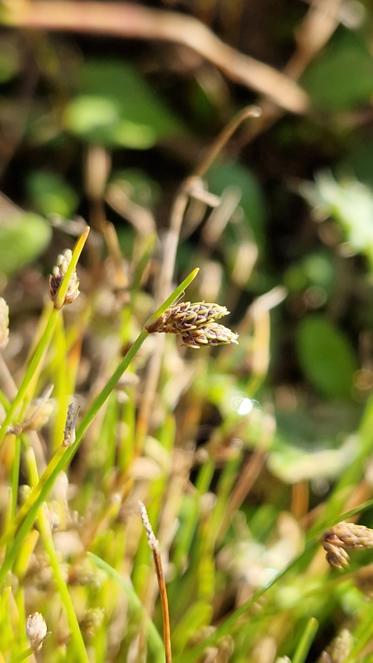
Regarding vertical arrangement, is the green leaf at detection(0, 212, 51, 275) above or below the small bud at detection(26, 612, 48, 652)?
below

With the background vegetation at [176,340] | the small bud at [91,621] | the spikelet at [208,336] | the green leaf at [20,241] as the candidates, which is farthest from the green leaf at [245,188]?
the spikelet at [208,336]

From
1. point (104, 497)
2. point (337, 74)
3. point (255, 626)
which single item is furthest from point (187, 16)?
point (255, 626)

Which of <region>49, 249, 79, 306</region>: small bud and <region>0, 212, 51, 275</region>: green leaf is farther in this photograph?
<region>0, 212, 51, 275</region>: green leaf

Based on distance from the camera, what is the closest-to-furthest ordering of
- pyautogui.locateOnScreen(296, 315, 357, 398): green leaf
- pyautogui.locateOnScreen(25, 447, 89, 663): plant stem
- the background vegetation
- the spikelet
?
the spikelet, pyautogui.locateOnScreen(25, 447, 89, 663): plant stem, the background vegetation, pyautogui.locateOnScreen(296, 315, 357, 398): green leaf

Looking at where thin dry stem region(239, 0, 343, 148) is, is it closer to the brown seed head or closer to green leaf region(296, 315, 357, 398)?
green leaf region(296, 315, 357, 398)

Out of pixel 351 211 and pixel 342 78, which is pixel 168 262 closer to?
pixel 351 211

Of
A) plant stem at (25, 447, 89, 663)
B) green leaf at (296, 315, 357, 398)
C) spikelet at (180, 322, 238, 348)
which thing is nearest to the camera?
spikelet at (180, 322, 238, 348)

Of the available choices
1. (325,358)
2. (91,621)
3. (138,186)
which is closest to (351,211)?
(325,358)

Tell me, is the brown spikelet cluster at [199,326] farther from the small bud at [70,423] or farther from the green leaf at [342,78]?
the green leaf at [342,78]

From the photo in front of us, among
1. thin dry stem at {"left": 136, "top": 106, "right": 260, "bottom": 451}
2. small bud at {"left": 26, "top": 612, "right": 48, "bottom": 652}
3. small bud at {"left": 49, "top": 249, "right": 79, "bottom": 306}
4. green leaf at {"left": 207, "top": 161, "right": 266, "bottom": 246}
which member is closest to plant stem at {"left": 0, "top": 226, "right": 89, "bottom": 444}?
small bud at {"left": 49, "top": 249, "right": 79, "bottom": 306}
